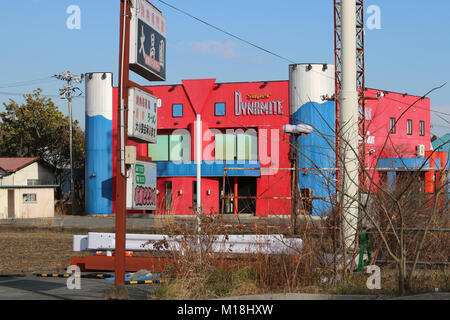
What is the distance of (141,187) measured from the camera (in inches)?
428

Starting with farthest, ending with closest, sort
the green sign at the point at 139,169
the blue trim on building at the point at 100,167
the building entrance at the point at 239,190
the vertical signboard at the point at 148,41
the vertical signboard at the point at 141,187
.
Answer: the blue trim on building at the point at 100,167 < the building entrance at the point at 239,190 < the green sign at the point at 139,169 < the vertical signboard at the point at 148,41 < the vertical signboard at the point at 141,187

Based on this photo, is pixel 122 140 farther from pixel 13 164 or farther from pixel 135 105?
pixel 13 164

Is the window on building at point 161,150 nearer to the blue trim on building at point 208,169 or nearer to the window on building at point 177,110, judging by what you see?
the blue trim on building at point 208,169

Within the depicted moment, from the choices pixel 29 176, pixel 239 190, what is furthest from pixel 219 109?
pixel 29 176

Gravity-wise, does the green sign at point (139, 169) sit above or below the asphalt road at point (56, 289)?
above

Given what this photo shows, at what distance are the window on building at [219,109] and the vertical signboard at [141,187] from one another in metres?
34.4

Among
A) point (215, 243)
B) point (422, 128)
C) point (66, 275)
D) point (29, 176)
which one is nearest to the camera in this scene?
point (215, 243)

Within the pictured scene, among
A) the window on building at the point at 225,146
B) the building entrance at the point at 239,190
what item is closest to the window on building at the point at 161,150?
the window on building at the point at 225,146

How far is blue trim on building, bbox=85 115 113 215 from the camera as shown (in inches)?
1847

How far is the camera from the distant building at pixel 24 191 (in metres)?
46.1

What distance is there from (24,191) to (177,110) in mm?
12648

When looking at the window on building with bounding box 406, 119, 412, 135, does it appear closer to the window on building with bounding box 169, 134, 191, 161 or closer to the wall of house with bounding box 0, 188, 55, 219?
the window on building with bounding box 169, 134, 191, 161

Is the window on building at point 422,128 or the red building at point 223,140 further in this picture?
the window on building at point 422,128

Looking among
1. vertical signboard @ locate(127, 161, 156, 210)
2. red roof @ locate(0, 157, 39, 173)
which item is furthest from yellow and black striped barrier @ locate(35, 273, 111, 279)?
red roof @ locate(0, 157, 39, 173)
